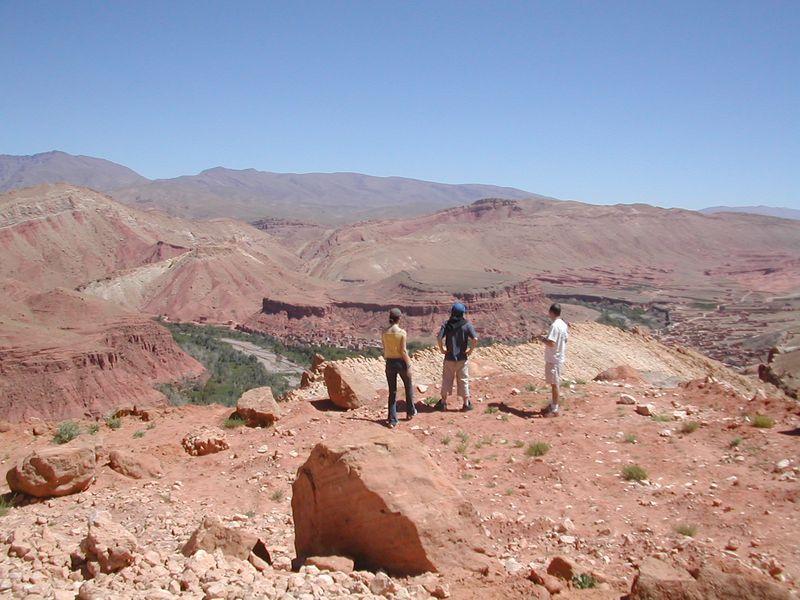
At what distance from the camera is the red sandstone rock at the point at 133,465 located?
722 centimetres

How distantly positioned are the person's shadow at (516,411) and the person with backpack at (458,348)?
1.52 feet

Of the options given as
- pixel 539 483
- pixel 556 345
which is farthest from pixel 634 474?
pixel 556 345

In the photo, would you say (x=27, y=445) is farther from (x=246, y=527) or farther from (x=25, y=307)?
(x=25, y=307)

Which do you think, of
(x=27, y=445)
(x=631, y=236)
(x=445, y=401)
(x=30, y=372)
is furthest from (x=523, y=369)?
(x=631, y=236)

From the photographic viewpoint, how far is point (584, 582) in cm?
434

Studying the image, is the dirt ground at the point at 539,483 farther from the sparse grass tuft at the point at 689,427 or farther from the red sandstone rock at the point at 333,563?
the red sandstone rock at the point at 333,563

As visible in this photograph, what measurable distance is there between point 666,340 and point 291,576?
169 ft

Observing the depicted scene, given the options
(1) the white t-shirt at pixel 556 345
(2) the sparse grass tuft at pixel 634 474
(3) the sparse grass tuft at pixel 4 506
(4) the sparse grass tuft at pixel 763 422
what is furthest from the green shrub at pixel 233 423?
(4) the sparse grass tuft at pixel 763 422

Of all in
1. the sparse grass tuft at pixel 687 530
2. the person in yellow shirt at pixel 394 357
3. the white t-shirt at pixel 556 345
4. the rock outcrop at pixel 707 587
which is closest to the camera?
the rock outcrop at pixel 707 587

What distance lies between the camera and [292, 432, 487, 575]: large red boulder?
4441 mm

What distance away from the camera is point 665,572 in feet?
12.6

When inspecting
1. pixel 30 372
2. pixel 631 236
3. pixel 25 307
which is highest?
pixel 631 236

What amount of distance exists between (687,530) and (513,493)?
5.60ft

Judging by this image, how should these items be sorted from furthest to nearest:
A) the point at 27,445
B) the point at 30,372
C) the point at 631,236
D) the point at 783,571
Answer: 1. the point at 631,236
2. the point at 30,372
3. the point at 27,445
4. the point at 783,571
